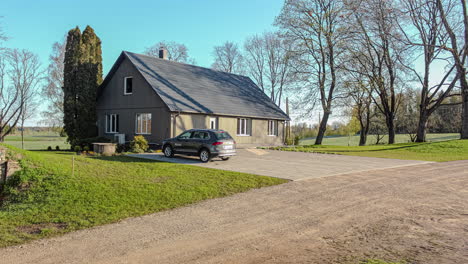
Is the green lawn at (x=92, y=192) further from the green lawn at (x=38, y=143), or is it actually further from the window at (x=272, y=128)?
the green lawn at (x=38, y=143)

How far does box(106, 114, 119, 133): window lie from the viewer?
24.8m

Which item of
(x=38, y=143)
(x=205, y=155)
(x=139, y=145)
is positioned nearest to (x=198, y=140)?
(x=205, y=155)

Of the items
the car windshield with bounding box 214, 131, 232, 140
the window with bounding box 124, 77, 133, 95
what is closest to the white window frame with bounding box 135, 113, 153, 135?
the window with bounding box 124, 77, 133, 95

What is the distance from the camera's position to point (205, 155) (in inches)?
606

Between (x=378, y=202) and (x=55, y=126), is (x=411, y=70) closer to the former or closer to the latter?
(x=378, y=202)

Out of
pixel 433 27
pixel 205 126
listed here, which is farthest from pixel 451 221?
→ pixel 433 27

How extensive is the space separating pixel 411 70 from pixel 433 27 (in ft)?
13.2

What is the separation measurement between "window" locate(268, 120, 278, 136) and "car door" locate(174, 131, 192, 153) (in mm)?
14028

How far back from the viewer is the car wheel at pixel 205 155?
1527 cm

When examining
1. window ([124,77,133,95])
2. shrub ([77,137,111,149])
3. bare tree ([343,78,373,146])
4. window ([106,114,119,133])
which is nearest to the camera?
shrub ([77,137,111,149])

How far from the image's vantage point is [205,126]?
75.6 feet

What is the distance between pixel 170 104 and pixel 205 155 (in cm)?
665

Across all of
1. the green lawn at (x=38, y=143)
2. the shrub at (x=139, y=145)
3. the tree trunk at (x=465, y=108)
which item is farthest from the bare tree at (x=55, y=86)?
the tree trunk at (x=465, y=108)

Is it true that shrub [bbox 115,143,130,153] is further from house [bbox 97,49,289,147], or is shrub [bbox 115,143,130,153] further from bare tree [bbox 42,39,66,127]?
bare tree [bbox 42,39,66,127]
